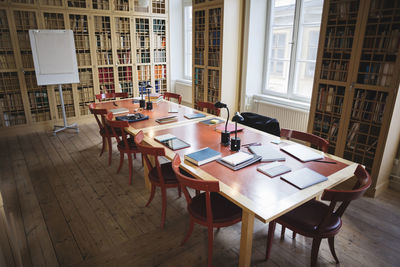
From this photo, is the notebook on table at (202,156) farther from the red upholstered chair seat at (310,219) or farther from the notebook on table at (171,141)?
the red upholstered chair seat at (310,219)

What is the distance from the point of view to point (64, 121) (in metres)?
5.75

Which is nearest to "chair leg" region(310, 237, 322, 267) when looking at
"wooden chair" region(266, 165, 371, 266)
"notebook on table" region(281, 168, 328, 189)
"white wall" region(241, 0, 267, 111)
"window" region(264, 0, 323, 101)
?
"wooden chair" region(266, 165, 371, 266)

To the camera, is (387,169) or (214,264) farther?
(387,169)

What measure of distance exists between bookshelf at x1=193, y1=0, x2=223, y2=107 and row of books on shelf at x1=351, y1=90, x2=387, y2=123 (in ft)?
8.88

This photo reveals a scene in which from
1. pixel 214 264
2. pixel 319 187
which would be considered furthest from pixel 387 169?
pixel 214 264

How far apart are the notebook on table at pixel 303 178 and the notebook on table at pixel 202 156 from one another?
24.5 inches

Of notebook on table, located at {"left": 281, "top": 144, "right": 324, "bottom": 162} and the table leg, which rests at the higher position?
notebook on table, located at {"left": 281, "top": 144, "right": 324, "bottom": 162}

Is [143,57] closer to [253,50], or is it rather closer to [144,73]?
[144,73]

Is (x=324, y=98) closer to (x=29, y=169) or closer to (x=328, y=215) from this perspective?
(x=328, y=215)

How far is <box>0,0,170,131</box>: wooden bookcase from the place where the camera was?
5320 millimetres

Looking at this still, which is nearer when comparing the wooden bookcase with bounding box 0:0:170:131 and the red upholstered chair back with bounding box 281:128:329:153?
the red upholstered chair back with bounding box 281:128:329:153

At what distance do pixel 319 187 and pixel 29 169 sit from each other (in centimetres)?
402

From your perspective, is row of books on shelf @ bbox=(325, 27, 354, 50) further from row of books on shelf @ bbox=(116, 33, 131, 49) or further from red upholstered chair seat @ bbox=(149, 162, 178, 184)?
row of books on shelf @ bbox=(116, 33, 131, 49)

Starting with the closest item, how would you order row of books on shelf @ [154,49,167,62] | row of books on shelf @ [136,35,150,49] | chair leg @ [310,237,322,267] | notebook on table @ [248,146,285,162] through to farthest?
chair leg @ [310,237,322,267] < notebook on table @ [248,146,285,162] < row of books on shelf @ [136,35,150,49] < row of books on shelf @ [154,49,167,62]
